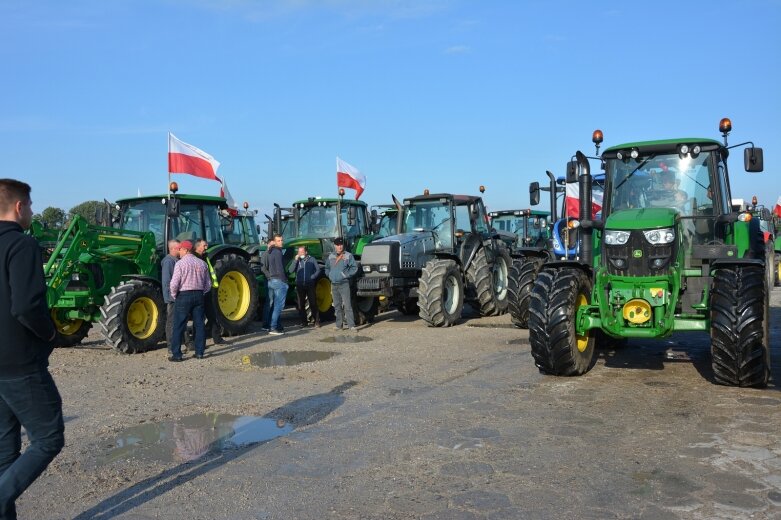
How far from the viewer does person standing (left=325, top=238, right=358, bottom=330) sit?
38.2 feet

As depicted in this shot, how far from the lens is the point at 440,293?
38.0ft

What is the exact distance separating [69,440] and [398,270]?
7.16 m

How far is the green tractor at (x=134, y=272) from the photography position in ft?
31.4

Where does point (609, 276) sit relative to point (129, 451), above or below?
above

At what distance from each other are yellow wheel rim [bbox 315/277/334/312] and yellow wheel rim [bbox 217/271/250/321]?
1.90 m

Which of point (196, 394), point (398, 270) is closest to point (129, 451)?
point (196, 394)

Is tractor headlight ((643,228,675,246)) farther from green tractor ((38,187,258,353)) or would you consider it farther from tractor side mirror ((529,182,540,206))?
green tractor ((38,187,258,353))

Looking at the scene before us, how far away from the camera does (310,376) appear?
791 cm

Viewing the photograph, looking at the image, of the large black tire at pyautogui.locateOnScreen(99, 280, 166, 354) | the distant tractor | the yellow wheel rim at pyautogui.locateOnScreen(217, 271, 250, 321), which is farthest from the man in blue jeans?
the large black tire at pyautogui.locateOnScreen(99, 280, 166, 354)

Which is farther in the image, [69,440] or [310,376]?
[310,376]

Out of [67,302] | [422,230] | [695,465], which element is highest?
[422,230]

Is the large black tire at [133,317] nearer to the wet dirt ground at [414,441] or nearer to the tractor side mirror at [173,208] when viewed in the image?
the wet dirt ground at [414,441]

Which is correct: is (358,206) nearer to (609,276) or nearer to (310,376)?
(310,376)

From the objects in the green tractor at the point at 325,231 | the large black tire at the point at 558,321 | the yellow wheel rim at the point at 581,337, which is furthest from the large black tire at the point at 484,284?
the large black tire at the point at 558,321
